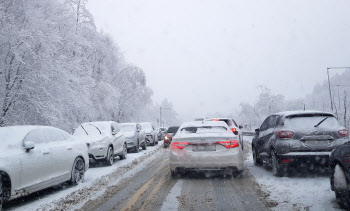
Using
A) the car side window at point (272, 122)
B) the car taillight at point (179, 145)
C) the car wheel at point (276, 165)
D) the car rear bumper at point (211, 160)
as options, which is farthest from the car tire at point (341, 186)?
the car taillight at point (179, 145)

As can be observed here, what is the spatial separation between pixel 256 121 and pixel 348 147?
88.5 m

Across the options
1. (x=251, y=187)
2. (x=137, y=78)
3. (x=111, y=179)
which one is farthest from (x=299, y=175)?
(x=137, y=78)

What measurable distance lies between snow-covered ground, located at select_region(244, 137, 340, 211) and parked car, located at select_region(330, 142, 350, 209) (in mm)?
208

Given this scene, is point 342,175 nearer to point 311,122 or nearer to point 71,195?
point 311,122

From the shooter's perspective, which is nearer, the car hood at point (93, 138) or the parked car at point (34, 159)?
the parked car at point (34, 159)

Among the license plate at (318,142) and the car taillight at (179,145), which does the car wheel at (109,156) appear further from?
the license plate at (318,142)

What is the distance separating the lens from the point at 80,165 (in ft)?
28.6

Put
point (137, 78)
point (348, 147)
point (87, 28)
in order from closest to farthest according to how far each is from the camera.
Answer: point (348, 147)
point (87, 28)
point (137, 78)

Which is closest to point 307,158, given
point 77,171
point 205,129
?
point 205,129

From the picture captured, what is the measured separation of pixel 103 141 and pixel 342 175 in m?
8.48

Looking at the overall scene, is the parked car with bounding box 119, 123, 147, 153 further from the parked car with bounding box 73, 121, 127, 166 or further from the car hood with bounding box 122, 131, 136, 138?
the parked car with bounding box 73, 121, 127, 166

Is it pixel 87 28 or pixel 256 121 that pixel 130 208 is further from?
pixel 256 121

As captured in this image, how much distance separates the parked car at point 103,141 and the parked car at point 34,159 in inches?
Result: 123

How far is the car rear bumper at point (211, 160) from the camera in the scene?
26.8ft
